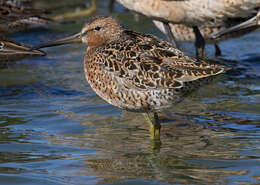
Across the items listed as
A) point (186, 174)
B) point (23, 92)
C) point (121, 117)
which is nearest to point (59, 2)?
point (23, 92)

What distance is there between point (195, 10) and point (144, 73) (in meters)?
3.31

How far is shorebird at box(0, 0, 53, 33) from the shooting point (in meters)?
8.75

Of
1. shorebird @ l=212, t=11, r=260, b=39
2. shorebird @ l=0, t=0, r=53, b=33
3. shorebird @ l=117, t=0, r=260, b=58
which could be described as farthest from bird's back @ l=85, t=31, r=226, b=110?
shorebird @ l=0, t=0, r=53, b=33

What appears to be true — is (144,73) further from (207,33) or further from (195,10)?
(207,33)

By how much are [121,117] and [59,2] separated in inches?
298

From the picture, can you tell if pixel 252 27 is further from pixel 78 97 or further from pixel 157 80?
pixel 157 80

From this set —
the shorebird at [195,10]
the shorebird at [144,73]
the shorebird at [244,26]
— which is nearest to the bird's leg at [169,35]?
the shorebird at [195,10]

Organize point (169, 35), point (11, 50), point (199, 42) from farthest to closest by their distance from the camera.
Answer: point (199, 42)
point (169, 35)
point (11, 50)

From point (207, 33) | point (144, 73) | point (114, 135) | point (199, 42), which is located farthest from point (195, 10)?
point (144, 73)

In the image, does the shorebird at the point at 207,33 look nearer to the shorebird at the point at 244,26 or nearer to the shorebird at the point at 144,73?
the shorebird at the point at 244,26

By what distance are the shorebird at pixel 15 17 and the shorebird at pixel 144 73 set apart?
407cm

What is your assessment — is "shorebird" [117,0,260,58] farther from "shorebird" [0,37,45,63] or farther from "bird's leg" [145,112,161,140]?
"bird's leg" [145,112,161,140]

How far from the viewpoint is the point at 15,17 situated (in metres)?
8.79

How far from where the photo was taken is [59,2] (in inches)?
508
